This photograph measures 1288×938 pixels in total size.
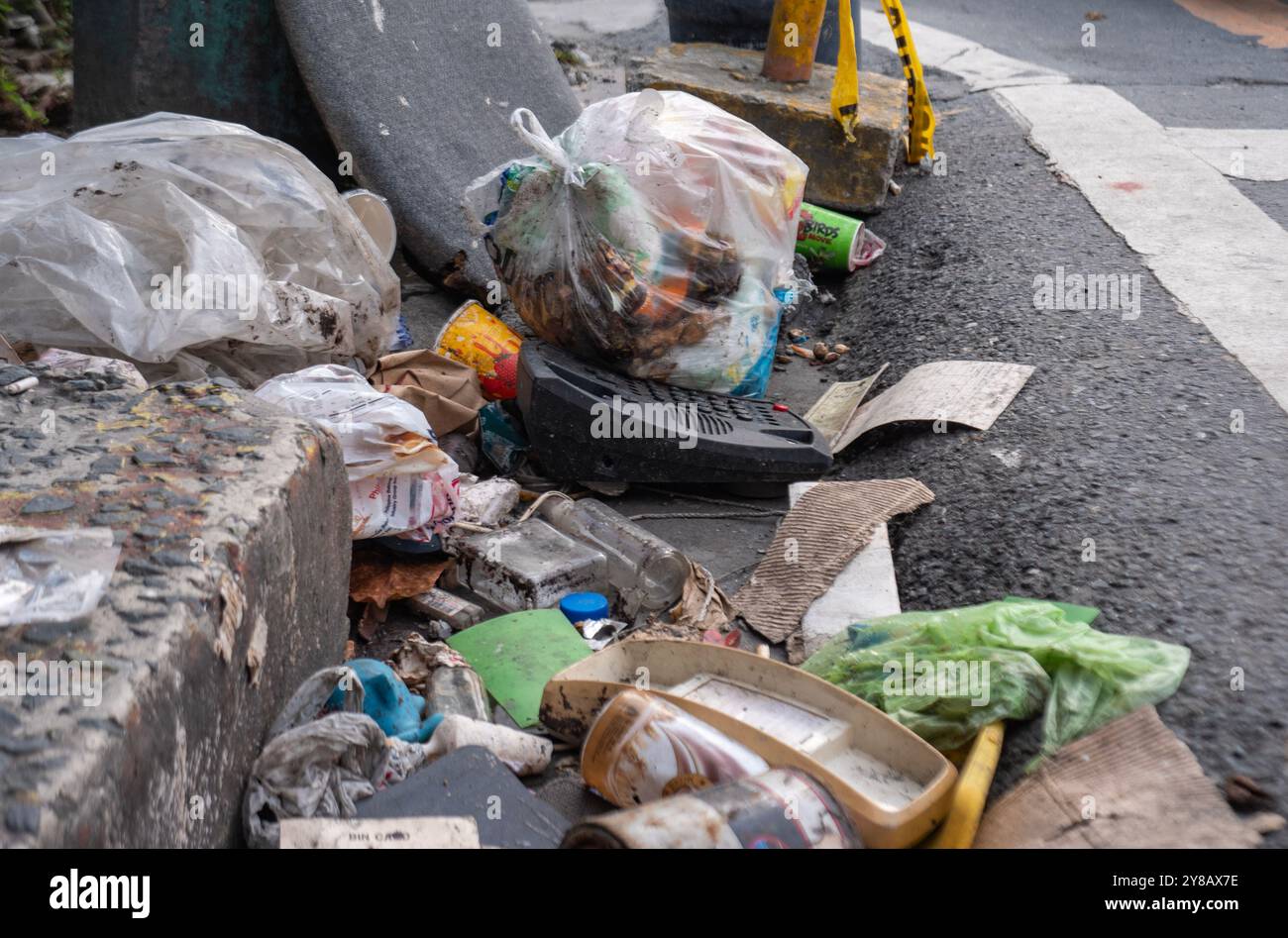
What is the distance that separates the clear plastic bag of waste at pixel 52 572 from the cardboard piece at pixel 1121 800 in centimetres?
121

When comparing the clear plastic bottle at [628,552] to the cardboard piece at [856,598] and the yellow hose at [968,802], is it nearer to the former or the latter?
the cardboard piece at [856,598]

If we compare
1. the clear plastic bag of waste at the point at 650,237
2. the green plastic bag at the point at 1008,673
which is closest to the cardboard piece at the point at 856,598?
the green plastic bag at the point at 1008,673

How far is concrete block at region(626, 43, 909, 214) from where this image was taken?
414 centimetres

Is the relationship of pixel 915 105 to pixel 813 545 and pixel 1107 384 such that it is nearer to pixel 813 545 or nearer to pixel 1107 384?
pixel 1107 384

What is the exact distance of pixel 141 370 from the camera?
2424 mm

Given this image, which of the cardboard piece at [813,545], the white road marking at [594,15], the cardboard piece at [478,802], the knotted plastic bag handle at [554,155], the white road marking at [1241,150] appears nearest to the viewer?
the cardboard piece at [478,802]

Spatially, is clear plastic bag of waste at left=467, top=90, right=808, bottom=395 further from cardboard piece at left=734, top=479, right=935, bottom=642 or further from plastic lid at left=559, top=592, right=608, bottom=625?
plastic lid at left=559, top=592, right=608, bottom=625

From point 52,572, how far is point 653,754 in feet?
2.73

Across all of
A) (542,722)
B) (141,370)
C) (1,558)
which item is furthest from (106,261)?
(542,722)

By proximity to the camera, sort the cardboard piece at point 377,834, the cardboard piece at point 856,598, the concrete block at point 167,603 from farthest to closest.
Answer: the cardboard piece at point 856,598 < the cardboard piece at point 377,834 < the concrete block at point 167,603

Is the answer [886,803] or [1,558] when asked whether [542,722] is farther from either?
[1,558]

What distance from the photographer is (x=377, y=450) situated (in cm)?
230

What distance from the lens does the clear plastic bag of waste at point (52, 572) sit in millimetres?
1271

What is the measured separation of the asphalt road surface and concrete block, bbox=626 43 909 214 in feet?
0.62
